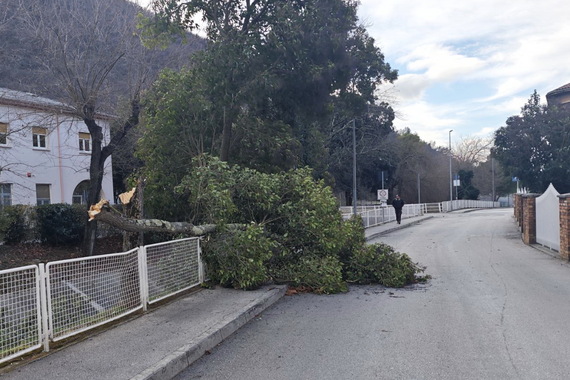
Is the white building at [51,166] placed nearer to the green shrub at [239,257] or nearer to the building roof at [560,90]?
the green shrub at [239,257]

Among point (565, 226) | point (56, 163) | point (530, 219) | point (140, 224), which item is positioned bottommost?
point (530, 219)

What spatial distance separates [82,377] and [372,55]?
1039 cm

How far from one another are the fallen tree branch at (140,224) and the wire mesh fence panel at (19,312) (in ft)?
4.67

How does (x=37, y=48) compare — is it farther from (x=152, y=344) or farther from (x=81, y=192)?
(x=81, y=192)

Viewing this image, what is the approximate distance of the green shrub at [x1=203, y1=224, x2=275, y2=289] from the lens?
8.20 meters

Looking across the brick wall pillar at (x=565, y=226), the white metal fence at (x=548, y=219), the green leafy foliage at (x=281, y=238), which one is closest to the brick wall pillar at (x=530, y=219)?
the white metal fence at (x=548, y=219)

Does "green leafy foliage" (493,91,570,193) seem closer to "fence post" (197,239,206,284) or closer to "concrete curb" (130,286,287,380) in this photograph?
"fence post" (197,239,206,284)

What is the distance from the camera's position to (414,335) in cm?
593

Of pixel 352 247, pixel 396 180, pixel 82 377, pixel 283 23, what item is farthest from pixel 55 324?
pixel 396 180

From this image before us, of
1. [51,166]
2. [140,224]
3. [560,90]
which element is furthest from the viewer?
[560,90]

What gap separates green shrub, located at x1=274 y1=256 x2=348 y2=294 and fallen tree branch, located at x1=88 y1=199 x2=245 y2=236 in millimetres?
1238

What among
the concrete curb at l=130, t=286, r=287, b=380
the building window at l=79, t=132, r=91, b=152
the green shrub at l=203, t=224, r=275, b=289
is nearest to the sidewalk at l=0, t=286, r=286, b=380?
the concrete curb at l=130, t=286, r=287, b=380

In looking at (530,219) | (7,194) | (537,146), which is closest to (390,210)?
(537,146)

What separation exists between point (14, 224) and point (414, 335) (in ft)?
48.2
